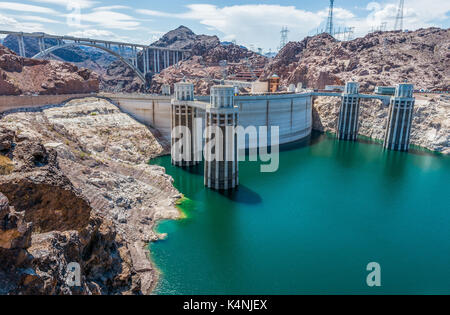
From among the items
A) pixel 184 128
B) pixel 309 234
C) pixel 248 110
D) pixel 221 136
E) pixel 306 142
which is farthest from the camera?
pixel 306 142

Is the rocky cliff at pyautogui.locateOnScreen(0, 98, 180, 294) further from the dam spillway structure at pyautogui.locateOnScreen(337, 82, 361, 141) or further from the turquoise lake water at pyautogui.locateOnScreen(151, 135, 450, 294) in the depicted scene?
the dam spillway structure at pyautogui.locateOnScreen(337, 82, 361, 141)

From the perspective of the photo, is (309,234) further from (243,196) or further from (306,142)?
(306,142)

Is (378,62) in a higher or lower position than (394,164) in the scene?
higher

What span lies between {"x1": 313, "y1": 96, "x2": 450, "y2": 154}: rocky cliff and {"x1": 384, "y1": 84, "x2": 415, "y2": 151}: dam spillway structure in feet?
18.0

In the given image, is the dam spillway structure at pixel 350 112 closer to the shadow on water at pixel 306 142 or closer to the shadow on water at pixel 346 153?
the shadow on water at pixel 346 153

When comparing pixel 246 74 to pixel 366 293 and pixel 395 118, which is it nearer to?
pixel 395 118

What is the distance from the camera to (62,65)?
57.9 m

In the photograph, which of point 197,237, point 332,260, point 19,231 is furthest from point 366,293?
point 19,231

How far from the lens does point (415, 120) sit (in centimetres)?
5988

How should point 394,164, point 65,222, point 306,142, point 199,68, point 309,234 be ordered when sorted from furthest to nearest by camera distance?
point 199,68, point 306,142, point 394,164, point 309,234, point 65,222

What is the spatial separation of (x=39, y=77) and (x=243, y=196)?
4417 cm

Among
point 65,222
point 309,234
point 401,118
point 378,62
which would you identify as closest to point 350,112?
point 401,118

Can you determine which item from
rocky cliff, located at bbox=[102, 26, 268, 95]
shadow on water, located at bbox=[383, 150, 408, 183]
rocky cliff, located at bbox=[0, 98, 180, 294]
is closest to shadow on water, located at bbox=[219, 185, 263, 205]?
rocky cliff, located at bbox=[0, 98, 180, 294]

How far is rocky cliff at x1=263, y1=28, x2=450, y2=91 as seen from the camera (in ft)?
245
